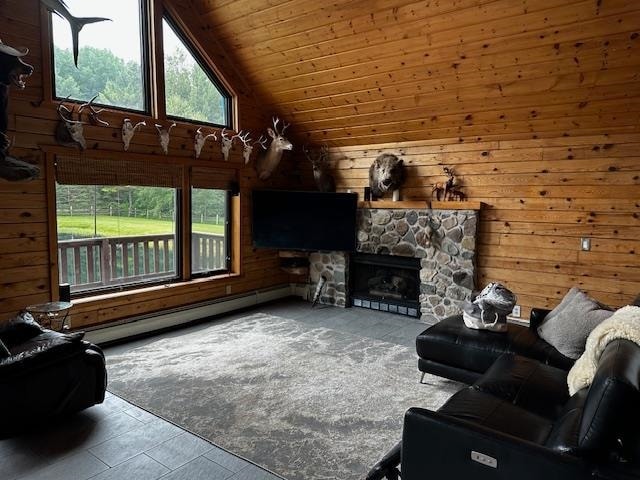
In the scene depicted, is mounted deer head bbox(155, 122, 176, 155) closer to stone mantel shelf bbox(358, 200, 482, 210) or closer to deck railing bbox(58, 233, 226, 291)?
deck railing bbox(58, 233, 226, 291)

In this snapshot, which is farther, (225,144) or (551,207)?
(225,144)

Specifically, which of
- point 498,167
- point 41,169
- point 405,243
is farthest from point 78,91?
point 498,167

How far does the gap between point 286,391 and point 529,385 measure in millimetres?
1773

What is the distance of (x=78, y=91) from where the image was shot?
422 cm

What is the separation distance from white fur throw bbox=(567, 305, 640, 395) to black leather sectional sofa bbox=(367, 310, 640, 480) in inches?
2.7

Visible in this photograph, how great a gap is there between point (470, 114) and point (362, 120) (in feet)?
4.41

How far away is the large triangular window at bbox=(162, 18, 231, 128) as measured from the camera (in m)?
Result: 4.95

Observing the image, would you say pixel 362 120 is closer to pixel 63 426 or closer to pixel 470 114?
pixel 470 114

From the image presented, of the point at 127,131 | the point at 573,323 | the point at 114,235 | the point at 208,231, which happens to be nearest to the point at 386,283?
the point at 208,231

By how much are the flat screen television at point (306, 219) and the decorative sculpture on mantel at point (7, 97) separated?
110 inches

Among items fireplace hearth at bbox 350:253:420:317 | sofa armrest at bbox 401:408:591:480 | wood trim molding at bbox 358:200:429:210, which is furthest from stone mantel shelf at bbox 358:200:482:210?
sofa armrest at bbox 401:408:591:480

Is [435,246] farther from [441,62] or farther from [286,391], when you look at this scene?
[286,391]

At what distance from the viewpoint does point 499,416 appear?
2172 millimetres

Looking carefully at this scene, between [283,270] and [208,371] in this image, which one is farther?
[283,270]
